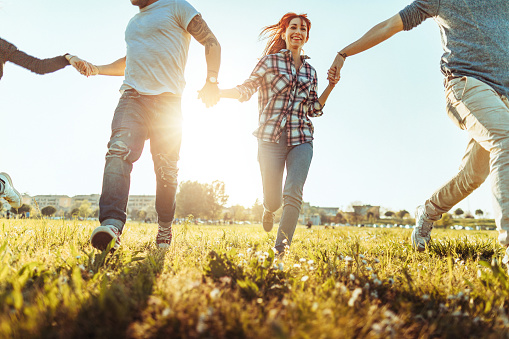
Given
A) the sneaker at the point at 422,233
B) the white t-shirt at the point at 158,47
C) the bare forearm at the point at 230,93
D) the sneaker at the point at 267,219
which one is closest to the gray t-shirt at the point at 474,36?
the sneaker at the point at 422,233

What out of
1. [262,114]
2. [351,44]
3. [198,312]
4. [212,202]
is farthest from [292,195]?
[212,202]

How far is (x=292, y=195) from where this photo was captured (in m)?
4.09

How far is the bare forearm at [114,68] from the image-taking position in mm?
4801

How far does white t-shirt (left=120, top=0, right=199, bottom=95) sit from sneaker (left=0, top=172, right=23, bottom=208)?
1.97 metres

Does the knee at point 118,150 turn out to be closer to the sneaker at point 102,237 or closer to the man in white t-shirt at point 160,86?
the man in white t-shirt at point 160,86

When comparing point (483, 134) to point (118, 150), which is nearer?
point (483, 134)

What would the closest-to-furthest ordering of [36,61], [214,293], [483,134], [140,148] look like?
[214,293], [483,134], [140,148], [36,61]

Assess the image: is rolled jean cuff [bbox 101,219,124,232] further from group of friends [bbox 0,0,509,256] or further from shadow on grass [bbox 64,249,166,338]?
shadow on grass [bbox 64,249,166,338]

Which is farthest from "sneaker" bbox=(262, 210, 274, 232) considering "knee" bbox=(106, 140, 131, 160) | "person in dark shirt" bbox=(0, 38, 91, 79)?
"person in dark shirt" bbox=(0, 38, 91, 79)

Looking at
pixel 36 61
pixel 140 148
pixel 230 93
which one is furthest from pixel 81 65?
pixel 230 93

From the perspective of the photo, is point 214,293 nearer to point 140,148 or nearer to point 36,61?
point 140,148

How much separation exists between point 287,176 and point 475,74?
2.20 meters

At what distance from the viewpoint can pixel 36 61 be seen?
4.52 m

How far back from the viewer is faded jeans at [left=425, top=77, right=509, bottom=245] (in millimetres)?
2854
